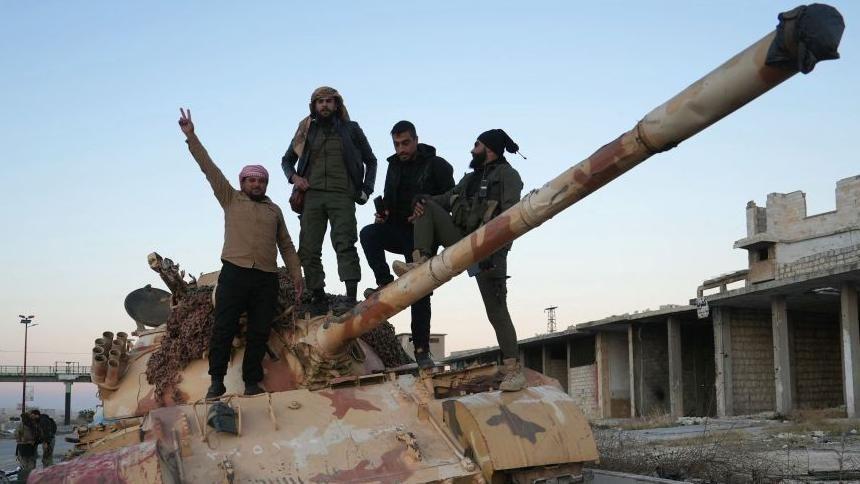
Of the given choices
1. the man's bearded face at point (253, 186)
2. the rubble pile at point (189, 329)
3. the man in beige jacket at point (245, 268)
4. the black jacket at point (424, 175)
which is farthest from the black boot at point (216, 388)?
the black jacket at point (424, 175)

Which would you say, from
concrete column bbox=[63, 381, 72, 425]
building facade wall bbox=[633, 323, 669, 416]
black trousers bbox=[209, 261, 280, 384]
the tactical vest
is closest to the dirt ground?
the tactical vest

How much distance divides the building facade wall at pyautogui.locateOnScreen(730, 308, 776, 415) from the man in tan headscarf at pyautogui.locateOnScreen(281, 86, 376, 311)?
19.7 meters

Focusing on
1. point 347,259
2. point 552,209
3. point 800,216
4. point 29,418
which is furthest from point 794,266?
point 552,209

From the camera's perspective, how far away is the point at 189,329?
884 centimetres

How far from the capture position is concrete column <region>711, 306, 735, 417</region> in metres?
26.1

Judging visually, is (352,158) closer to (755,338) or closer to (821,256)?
(755,338)

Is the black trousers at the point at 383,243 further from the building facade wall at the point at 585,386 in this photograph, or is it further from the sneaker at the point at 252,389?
the building facade wall at the point at 585,386

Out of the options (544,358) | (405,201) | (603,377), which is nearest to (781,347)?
(603,377)

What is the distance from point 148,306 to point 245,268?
11.7ft

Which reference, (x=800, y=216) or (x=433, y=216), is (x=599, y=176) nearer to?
(x=433, y=216)

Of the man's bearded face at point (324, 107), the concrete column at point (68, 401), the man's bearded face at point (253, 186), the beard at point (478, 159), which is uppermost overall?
the man's bearded face at point (324, 107)

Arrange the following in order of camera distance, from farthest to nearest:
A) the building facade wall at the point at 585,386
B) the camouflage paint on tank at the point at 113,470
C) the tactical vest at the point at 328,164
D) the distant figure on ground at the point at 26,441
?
the building facade wall at the point at 585,386 → the distant figure on ground at the point at 26,441 → the tactical vest at the point at 328,164 → the camouflage paint on tank at the point at 113,470

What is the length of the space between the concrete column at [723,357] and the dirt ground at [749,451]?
2.62m

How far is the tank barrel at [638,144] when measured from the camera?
15.4 ft
